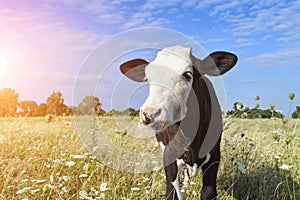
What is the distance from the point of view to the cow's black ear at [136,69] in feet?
10.3

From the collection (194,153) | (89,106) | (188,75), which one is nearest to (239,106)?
(194,153)

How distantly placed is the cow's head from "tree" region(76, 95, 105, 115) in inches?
19.5

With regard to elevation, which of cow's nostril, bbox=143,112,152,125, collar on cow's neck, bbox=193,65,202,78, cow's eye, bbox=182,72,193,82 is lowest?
cow's nostril, bbox=143,112,152,125

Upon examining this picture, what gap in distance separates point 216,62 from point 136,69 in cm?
72

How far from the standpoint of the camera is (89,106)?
12.2 feet

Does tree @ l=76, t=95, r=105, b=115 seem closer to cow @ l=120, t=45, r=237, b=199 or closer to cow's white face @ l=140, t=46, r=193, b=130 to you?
cow @ l=120, t=45, r=237, b=199

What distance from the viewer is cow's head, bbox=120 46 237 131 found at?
2473mm

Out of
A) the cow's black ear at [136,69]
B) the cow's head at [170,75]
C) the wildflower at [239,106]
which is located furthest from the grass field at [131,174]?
the cow's head at [170,75]

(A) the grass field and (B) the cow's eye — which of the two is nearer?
(B) the cow's eye

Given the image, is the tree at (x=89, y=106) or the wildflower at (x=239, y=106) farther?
the wildflower at (x=239, y=106)

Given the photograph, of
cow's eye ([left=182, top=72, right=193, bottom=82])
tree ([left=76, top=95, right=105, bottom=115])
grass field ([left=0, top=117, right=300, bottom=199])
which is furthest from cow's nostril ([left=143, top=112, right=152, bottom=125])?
tree ([left=76, top=95, right=105, bottom=115])

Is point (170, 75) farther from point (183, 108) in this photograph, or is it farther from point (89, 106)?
point (89, 106)

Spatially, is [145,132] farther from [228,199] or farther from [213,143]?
[228,199]

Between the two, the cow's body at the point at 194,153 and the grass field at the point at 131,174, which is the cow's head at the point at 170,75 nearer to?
the cow's body at the point at 194,153
